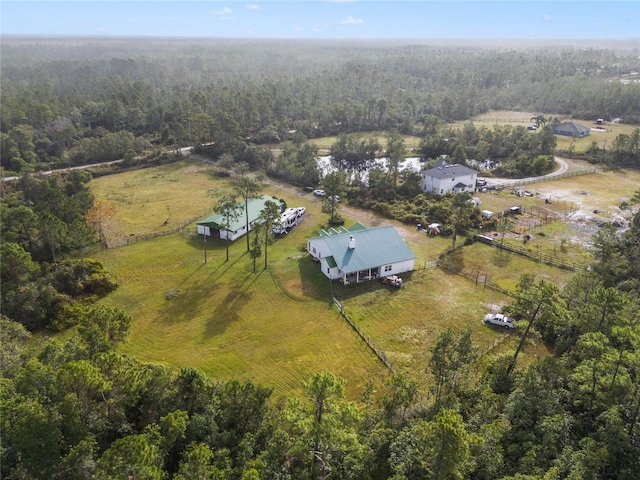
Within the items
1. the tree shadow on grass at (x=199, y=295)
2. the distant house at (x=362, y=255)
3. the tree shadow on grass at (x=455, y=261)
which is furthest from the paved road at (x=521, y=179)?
the tree shadow on grass at (x=199, y=295)

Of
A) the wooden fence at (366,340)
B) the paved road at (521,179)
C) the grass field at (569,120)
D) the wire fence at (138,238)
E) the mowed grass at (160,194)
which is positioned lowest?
the mowed grass at (160,194)

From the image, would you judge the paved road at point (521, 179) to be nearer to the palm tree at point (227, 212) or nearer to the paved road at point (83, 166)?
the palm tree at point (227, 212)

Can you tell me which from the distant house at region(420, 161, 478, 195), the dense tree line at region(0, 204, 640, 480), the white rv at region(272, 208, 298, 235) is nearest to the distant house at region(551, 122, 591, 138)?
the distant house at region(420, 161, 478, 195)

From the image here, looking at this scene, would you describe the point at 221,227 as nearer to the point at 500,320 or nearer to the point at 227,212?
the point at 227,212

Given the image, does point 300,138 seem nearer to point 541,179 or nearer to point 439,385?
point 541,179

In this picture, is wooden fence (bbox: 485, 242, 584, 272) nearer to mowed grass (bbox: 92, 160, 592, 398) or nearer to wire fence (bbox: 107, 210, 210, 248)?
mowed grass (bbox: 92, 160, 592, 398)

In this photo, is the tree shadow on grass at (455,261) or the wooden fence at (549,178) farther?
the wooden fence at (549,178)

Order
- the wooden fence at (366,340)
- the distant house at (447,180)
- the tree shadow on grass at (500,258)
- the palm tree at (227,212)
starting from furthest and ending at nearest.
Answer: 1. the distant house at (447,180)
2. the tree shadow on grass at (500,258)
3. the palm tree at (227,212)
4. the wooden fence at (366,340)

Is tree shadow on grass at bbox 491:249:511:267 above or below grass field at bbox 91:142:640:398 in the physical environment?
above
